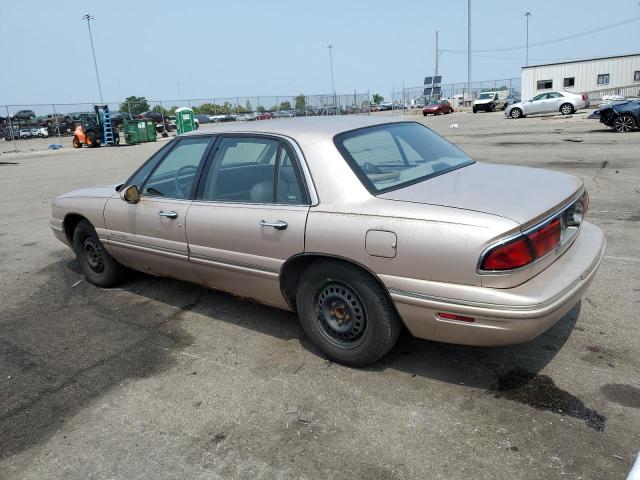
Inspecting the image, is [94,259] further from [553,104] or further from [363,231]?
[553,104]

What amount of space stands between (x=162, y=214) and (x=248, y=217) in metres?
0.94

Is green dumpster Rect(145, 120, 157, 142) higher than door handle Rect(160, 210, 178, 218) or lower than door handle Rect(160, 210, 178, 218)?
higher

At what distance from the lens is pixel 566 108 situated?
1166 inches

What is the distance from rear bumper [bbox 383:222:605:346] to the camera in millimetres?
2660

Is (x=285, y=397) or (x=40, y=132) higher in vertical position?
(x=40, y=132)

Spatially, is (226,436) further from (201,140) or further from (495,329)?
(201,140)

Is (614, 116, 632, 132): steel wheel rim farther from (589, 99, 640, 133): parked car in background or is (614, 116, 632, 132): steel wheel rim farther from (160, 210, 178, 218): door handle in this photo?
(160, 210, 178, 218): door handle

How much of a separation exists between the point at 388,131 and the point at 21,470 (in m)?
3.12

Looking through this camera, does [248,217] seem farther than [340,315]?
Yes

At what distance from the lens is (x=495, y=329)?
2709 millimetres

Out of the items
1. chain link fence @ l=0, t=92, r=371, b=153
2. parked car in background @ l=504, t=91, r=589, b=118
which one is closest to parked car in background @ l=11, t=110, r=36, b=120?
chain link fence @ l=0, t=92, r=371, b=153

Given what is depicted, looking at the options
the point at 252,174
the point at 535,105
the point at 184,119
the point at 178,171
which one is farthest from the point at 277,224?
the point at 535,105

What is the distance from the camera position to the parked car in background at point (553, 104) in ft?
97.0

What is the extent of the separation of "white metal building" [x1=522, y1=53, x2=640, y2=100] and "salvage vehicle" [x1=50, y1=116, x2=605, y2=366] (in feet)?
142
